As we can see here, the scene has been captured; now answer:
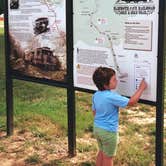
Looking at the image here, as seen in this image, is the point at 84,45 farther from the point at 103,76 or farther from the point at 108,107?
the point at 108,107

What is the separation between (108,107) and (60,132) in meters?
2.23

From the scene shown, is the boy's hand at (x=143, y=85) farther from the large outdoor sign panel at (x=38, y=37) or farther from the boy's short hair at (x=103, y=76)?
the large outdoor sign panel at (x=38, y=37)

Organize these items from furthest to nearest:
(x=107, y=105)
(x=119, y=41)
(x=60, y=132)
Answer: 1. (x=60, y=132)
2. (x=119, y=41)
3. (x=107, y=105)

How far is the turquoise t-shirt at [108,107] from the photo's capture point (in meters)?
4.48

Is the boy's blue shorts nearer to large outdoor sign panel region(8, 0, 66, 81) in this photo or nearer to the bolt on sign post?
the bolt on sign post

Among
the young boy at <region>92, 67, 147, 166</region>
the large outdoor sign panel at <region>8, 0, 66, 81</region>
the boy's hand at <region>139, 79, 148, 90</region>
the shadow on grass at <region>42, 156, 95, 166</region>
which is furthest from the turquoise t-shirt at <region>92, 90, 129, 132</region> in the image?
the large outdoor sign panel at <region>8, 0, 66, 81</region>

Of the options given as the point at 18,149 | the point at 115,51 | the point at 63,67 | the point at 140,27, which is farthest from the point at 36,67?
the point at 140,27

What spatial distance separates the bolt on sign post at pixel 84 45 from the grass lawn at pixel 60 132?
0.87 feet

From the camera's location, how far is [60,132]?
6645 millimetres

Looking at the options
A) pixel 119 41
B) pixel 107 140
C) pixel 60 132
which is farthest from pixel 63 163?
pixel 119 41

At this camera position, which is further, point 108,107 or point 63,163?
point 63,163

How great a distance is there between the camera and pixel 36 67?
6.11 m

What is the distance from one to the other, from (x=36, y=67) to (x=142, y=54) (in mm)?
1866

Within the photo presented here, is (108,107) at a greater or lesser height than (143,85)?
lesser
